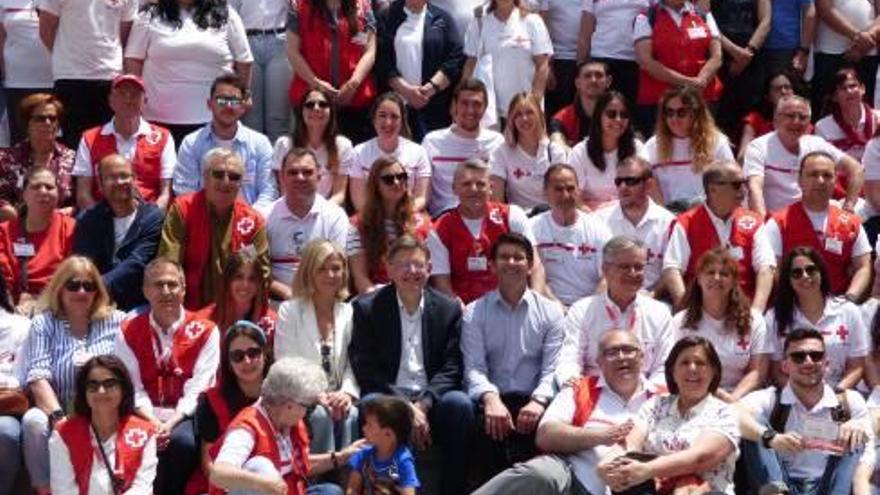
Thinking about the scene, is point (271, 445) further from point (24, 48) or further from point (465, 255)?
point (24, 48)

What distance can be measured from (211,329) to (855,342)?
132 inches

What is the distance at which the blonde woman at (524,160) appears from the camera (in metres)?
11.4

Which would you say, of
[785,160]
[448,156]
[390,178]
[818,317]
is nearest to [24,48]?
[448,156]

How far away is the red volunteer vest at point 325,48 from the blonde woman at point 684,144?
1964 mm

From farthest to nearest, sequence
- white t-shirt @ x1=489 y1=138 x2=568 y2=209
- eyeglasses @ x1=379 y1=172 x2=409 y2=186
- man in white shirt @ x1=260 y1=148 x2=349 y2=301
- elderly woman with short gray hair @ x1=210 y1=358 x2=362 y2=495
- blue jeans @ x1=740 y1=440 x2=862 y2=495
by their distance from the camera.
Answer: white t-shirt @ x1=489 y1=138 x2=568 y2=209 < man in white shirt @ x1=260 y1=148 x2=349 y2=301 < eyeglasses @ x1=379 y1=172 x2=409 y2=186 < blue jeans @ x1=740 y1=440 x2=862 y2=495 < elderly woman with short gray hair @ x1=210 y1=358 x2=362 y2=495

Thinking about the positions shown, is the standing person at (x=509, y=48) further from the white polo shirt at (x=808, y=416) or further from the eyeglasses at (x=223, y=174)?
the white polo shirt at (x=808, y=416)

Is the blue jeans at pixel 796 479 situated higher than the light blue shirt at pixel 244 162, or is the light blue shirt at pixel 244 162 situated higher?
the light blue shirt at pixel 244 162

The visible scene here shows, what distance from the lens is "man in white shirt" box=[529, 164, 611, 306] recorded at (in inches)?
415

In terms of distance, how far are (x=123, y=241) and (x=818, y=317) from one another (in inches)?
147

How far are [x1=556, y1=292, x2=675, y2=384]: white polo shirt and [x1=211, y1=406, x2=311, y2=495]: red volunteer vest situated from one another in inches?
63.2

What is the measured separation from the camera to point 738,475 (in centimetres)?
926

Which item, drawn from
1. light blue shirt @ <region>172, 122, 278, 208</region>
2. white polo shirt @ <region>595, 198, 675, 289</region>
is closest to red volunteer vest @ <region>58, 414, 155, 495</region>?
light blue shirt @ <region>172, 122, 278, 208</region>

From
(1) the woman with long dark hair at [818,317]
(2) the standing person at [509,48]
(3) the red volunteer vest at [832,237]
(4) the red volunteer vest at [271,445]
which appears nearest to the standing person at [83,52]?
(2) the standing person at [509,48]

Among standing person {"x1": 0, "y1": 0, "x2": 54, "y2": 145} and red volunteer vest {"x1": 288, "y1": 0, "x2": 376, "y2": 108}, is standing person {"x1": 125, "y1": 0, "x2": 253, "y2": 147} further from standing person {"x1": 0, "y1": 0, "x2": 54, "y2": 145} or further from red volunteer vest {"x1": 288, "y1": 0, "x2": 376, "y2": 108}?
standing person {"x1": 0, "y1": 0, "x2": 54, "y2": 145}
